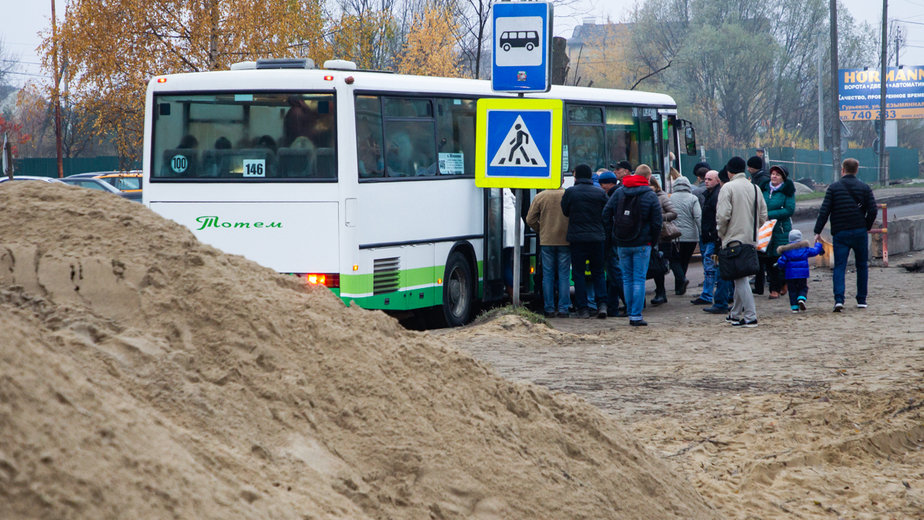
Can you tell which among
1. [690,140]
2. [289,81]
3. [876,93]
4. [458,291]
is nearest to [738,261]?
[458,291]

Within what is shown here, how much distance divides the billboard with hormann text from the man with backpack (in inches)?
2016

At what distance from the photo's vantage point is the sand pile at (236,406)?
10.2 feet

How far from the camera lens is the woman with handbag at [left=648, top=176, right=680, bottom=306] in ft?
46.9

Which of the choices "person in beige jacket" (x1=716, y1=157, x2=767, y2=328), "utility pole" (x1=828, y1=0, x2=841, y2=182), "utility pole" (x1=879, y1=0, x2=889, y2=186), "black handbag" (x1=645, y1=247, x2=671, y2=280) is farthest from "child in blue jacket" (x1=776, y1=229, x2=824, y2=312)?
"utility pole" (x1=879, y1=0, x2=889, y2=186)

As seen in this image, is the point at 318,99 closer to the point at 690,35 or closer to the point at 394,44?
the point at 394,44

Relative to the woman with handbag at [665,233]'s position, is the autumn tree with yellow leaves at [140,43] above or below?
above

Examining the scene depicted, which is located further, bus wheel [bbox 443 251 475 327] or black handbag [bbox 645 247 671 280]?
black handbag [bbox 645 247 671 280]

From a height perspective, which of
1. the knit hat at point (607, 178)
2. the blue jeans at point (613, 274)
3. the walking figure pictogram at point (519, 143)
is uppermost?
the walking figure pictogram at point (519, 143)

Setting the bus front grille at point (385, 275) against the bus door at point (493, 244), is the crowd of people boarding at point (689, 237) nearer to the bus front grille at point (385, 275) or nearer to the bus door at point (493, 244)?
the bus door at point (493, 244)

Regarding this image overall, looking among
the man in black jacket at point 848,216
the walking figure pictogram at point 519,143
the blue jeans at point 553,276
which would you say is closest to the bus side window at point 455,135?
the blue jeans at point 553,276

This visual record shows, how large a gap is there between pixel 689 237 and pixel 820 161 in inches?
1806

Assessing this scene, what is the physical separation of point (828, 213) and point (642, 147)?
450 cm

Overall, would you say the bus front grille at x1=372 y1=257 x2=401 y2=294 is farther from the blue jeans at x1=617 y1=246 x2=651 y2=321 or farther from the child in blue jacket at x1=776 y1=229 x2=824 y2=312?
the child in blue jacket at x1=776 y1=229 x2=824 y2=312

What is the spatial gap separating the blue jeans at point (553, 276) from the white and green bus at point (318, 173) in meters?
1.37
